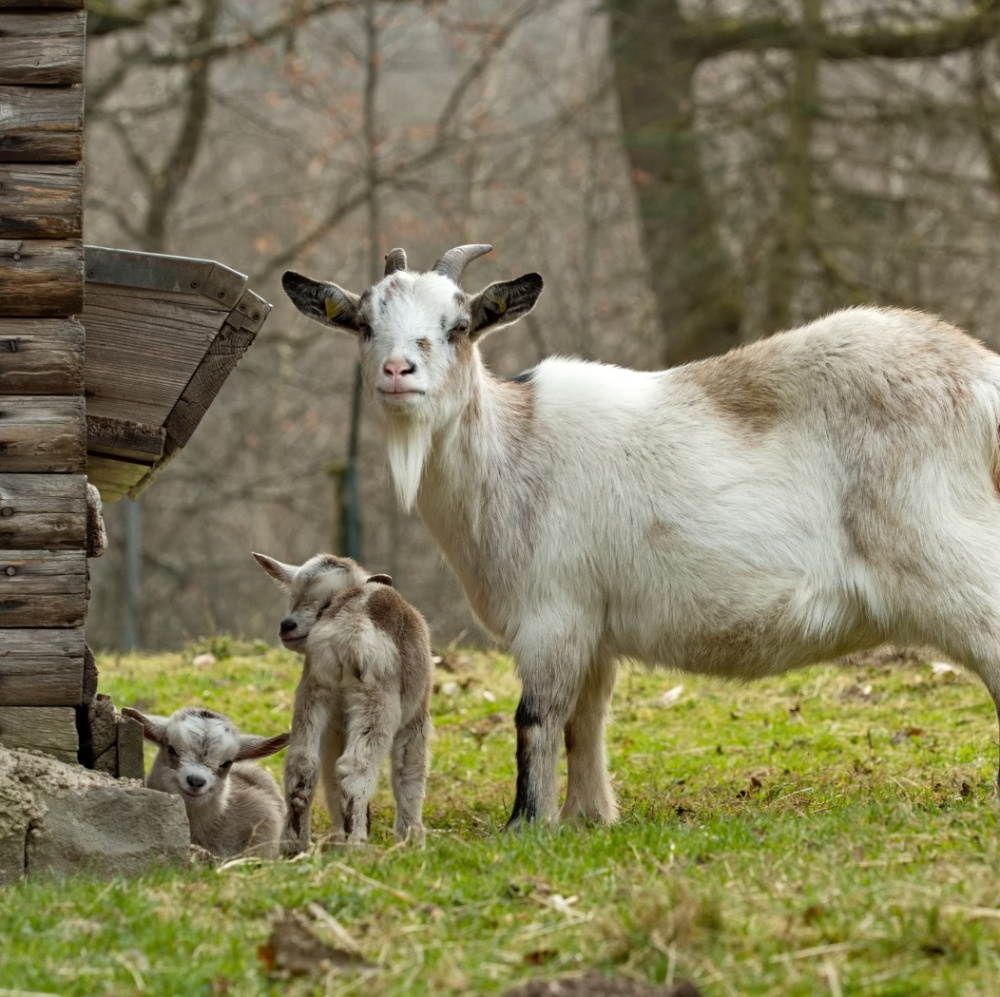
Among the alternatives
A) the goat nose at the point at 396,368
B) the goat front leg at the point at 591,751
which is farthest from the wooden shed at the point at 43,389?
the goat front leg at the point at 591,751

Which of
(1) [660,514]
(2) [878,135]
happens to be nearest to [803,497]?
(1) [660,514]

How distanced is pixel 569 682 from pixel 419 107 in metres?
20.9

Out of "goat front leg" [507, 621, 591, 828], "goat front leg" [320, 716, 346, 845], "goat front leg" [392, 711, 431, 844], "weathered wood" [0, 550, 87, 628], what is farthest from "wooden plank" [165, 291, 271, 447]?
"goat front leg" [507, 621, 591, 828]

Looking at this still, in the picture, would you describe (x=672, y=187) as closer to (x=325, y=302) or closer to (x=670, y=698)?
(x=670, y=698)

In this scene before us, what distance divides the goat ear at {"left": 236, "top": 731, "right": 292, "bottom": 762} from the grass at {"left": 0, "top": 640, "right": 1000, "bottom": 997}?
0.58 meters

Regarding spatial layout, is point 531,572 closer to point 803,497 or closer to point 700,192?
point 803,497

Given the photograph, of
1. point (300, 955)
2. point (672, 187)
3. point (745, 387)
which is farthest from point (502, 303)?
point (672, 187)

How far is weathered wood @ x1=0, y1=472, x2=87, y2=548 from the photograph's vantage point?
5.11 m

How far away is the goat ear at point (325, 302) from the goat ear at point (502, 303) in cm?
45

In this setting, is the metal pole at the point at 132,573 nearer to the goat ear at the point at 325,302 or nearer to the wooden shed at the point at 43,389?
the goat ear at the point at 325,302

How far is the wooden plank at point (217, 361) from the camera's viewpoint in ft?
19.3

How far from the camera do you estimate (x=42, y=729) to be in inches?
203

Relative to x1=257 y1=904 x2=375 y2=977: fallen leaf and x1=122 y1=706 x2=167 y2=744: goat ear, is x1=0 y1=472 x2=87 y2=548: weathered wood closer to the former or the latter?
x1=122 y1=706 x2=167 y2=744: goat ear

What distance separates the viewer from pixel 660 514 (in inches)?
226
